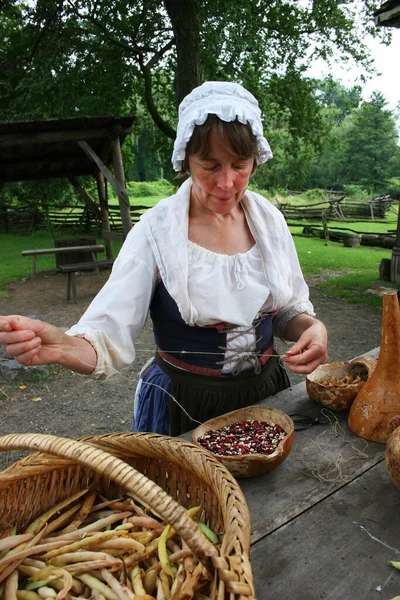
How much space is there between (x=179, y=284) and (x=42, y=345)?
1.54 ft

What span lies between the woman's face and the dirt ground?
145 centimetres

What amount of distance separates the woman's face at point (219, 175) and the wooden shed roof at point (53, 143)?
254 inches

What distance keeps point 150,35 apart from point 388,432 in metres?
11.6

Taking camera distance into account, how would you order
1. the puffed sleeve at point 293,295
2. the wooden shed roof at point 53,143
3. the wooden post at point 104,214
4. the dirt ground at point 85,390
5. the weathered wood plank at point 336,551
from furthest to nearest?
the wooden post at point 104,214 < the wooden shed roof at point 53,143 < the dirt ground at point 85,390 < the puffed sleeve at point 293,295 < the weathered wood plank at point 336,551

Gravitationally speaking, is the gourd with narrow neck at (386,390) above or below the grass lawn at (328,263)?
above

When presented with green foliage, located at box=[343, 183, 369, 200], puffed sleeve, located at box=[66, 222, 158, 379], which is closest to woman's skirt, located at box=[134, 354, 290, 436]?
puffed sleeve, located at box=[66, 222, 158, 379]

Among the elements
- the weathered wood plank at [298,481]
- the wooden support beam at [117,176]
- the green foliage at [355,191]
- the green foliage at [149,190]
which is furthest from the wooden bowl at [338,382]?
the green foliage at [355,191]

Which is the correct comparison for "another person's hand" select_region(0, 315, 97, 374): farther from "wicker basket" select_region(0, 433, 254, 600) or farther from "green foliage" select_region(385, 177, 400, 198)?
"green foliage" select_region(385, 177, 400, 198)

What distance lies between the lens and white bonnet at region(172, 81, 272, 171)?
1.46 meters

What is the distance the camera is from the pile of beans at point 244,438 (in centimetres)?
141

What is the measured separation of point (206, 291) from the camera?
1583 mm

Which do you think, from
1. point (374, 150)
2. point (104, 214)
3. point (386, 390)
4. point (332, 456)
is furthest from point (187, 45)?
point (374, 150)

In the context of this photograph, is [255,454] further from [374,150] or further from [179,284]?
[374,150]

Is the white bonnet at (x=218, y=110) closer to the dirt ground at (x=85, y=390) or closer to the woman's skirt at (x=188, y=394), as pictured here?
the woman's skirt at (x=188, y=394)
